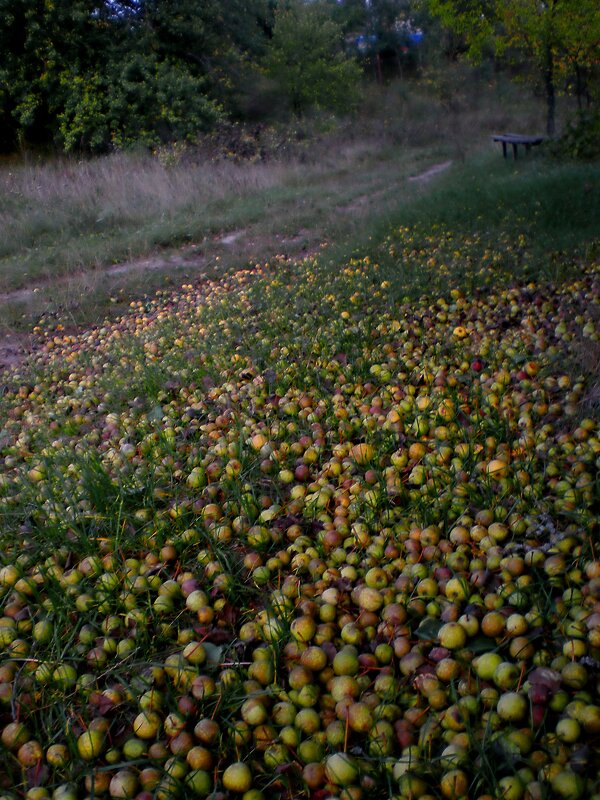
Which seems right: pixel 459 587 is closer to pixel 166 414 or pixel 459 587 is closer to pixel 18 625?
pixel 18 625

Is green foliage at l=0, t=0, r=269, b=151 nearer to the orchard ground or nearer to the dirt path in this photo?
the dirt path

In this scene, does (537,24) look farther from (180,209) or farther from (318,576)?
(318,576)

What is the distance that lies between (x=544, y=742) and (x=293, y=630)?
0.81 metres

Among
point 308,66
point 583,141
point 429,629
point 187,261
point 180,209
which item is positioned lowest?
point 429,629

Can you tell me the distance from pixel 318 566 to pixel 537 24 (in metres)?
13.4

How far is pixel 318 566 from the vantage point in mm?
2225

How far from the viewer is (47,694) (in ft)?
6.38

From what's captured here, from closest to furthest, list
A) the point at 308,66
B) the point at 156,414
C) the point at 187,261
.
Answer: the point at 156,414, the point at 187,261, the point at 308,66

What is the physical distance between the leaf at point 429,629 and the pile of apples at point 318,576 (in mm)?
11

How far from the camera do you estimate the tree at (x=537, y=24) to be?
10.9 metres

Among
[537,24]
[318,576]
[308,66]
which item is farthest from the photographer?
[308,66]

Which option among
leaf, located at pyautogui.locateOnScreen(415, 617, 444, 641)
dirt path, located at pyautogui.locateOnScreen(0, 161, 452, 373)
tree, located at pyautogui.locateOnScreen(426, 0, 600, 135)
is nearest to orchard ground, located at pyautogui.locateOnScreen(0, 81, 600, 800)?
leaf, located at pyautogui.locateOnScreen(415, 617, 444, 641)

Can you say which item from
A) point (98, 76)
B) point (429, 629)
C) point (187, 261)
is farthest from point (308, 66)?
point (429, 629)

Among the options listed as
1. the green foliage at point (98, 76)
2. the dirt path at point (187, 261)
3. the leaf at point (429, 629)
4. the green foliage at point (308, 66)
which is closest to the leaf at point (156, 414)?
the leaf at point (429, 629)
